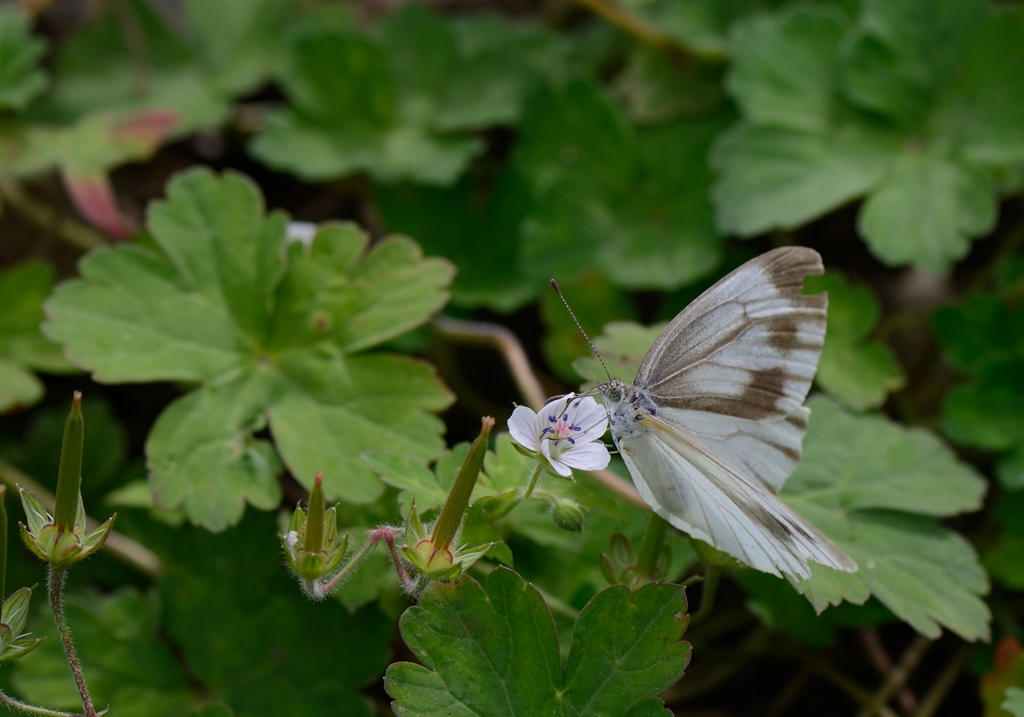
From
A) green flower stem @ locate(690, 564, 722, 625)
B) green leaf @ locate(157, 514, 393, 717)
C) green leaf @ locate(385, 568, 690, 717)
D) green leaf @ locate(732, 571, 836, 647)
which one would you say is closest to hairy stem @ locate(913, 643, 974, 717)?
green leaf @ locate(732, 571, 836, 647)

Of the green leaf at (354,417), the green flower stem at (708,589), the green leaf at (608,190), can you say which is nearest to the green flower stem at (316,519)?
the green leaf at (354,417)

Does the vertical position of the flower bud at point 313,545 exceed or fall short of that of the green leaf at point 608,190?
it exceeds it

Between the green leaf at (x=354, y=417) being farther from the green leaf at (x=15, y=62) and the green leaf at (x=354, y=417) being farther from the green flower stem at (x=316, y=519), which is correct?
the green leaf at (x=15, y=62)

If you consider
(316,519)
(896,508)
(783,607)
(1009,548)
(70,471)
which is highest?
(70,471)

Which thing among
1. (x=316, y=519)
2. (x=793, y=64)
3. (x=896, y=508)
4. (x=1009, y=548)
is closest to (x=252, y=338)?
(x=316, y=519)

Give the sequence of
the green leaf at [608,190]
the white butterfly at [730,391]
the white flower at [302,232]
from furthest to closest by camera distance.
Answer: the green leaf at [608,190] → the white flower at [302,232] → the white butterfly at [730,391]

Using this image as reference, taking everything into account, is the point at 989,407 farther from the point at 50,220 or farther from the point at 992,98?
the point at 50,220

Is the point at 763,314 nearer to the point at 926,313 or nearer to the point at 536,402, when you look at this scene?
the point at 536,402
